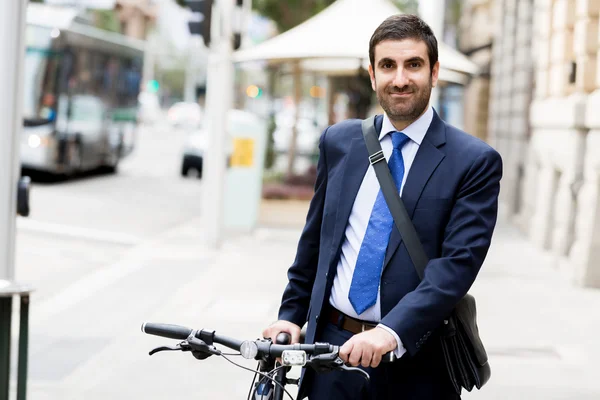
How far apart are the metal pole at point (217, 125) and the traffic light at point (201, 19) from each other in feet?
2.51

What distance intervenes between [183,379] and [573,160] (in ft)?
23.0

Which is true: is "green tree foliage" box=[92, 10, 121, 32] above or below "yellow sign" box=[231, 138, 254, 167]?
above

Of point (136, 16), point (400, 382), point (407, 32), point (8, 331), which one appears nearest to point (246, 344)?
point (400, 382)

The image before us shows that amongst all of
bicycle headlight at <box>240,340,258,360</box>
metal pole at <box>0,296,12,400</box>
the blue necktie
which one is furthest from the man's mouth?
metal pole at <box>0,296,12,400</box>

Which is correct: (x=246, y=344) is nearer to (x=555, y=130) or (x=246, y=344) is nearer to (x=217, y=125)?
(x=217, y=125)

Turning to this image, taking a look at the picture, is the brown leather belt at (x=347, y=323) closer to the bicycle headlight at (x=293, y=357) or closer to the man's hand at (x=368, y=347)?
the man's hand at (x=368, y=347)

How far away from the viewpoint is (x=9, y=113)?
21.3 ft

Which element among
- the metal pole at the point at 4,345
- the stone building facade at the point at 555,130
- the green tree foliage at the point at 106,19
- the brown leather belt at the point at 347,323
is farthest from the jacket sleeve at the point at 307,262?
the green tree foliage at the point at 106,19

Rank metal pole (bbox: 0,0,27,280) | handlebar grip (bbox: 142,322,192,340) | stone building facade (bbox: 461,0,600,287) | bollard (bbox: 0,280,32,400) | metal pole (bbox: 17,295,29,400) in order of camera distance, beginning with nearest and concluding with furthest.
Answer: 1. handlebar grip (bbox: 142,322,192,340)
2. bollard (bbox: 0,280,32,400)
3. metal pole (bbox: 17,295,29,400)
4. metal pole (bbox: 0,0,27,280)
5. stone building facade (bbox: 461,0,600,287)

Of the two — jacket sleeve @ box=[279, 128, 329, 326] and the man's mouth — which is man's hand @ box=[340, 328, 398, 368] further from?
the man's mouth

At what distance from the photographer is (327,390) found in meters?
3.16

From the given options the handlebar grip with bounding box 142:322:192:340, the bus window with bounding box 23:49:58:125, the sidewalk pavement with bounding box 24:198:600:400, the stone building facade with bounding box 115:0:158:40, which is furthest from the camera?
the stone building facade with bounding box 115:0:158:40

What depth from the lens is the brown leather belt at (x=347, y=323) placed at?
3115mm

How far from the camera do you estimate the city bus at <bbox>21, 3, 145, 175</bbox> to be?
74.6 ft
